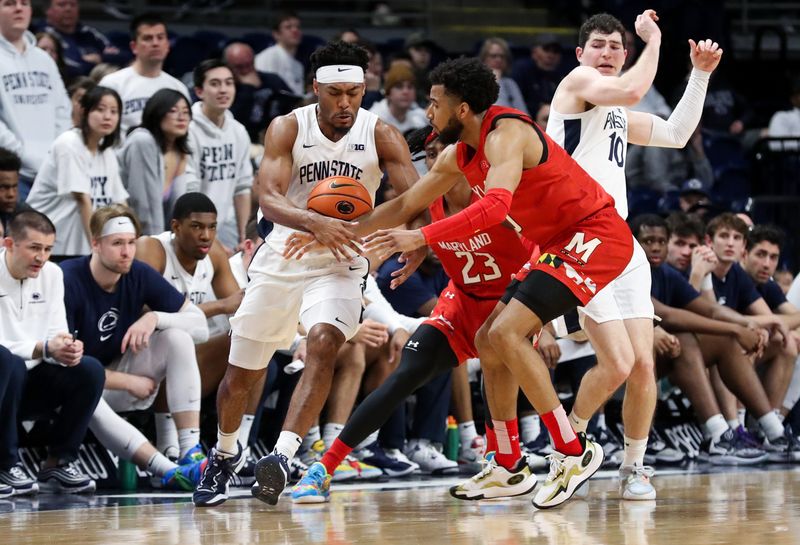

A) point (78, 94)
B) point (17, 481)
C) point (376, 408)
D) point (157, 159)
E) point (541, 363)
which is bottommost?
point (17, 481)

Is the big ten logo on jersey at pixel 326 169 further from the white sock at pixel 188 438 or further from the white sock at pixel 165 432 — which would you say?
the white sock at pixel 165 432

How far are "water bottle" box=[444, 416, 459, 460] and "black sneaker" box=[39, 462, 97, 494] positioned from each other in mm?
2307

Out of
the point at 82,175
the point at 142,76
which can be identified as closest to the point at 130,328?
the point at 82,175

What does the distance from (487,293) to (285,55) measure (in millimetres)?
6160

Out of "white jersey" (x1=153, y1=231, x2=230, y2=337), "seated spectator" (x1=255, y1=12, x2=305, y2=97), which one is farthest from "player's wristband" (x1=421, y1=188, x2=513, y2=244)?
"seated spectator" (x1=255, y1=12, x2=305, y2=97)

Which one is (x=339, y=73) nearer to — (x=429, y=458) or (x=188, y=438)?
(x=188, y=438)

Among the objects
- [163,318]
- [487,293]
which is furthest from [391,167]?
[163,318]

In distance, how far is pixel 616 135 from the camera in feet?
19.0

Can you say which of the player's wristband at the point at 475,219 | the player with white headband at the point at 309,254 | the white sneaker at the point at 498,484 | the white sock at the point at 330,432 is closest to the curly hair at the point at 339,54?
the player with white headband at the point at 309,254

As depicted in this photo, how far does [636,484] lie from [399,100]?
15.6 ft

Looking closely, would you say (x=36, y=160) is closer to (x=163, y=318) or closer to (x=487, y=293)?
(x=163, y=318)

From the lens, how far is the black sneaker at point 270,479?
16.7 feet

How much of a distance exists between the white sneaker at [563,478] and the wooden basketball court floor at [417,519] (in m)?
0.05

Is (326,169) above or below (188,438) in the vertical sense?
above
